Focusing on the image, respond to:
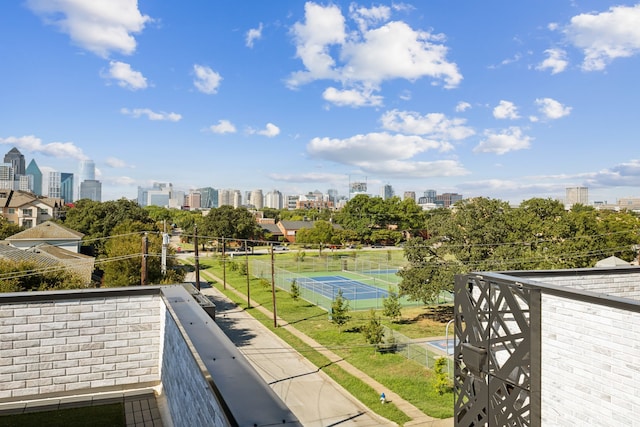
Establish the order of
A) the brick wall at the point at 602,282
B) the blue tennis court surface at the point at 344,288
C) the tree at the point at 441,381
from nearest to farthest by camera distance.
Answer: the brick wall at the point at 602,282
the tree at the point at 441,381
the blue tennis court surface at the point at 344,288

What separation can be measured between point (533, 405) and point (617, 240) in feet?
111

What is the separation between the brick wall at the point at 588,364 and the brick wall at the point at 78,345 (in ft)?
21.5

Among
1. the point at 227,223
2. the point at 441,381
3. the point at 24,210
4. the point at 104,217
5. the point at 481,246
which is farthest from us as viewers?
the point at 227,223

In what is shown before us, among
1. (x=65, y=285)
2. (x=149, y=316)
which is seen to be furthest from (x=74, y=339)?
(x=65, y=285)

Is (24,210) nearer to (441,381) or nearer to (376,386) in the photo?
(376,386)

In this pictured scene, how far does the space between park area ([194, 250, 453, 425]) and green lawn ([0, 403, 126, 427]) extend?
9084mm

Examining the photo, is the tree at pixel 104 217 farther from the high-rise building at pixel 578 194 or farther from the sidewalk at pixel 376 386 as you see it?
the high-rise building at pixel 578 194

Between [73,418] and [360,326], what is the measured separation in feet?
61.0

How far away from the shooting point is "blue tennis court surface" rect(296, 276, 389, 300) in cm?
3272

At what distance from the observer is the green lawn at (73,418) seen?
591 cm

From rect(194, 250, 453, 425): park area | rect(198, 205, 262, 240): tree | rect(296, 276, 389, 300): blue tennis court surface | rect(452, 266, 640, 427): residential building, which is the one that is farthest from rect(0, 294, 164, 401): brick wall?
rect(198, 205, 262, 240): tree

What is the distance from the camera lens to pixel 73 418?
6.11 m

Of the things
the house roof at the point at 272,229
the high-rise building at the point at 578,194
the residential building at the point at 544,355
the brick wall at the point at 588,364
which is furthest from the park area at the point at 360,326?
the high-rise building at the point at 578,194

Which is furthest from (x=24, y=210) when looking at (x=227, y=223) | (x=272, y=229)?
(x=272, y=229)
